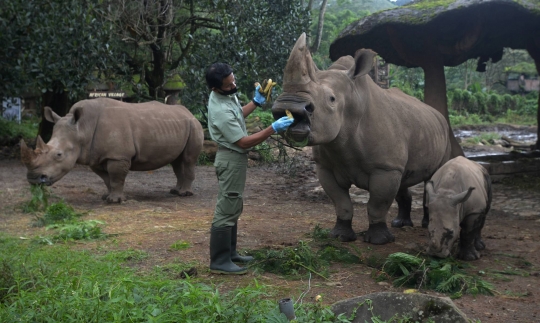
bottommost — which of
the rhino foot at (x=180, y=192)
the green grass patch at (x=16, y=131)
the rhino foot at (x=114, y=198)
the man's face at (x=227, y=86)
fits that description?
the green grass patch at (x=16, y=131)

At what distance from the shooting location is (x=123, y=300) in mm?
4035

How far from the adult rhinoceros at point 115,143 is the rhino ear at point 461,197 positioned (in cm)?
514

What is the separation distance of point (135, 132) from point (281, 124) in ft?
16.8

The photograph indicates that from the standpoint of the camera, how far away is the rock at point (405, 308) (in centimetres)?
364

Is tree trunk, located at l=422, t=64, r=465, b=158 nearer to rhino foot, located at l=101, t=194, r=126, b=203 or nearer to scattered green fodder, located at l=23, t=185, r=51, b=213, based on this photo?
rhino foot, located at l=101, t=194, r=126, b=203

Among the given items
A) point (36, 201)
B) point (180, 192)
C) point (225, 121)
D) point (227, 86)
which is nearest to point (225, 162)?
point (225, 121)

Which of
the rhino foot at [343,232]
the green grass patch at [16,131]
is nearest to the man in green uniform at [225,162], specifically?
the rhino foot at [343,232]

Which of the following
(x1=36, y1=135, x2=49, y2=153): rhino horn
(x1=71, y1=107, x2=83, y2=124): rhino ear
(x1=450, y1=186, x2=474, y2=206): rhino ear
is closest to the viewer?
(x1=450, y1=186, x2=474, y2=206): rhino ear

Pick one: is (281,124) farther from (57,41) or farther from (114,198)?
(57,41)

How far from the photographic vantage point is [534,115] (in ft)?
109

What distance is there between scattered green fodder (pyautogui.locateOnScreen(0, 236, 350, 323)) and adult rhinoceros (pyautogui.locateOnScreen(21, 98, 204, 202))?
3881 mm

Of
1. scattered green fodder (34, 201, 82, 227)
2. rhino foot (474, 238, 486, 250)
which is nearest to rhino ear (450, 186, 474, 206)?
rhino foot (474, 238, 486, 250)

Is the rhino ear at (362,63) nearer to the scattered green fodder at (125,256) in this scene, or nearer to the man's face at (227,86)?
the man's face at (227,86)

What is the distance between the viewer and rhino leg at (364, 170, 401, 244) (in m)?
6.36
